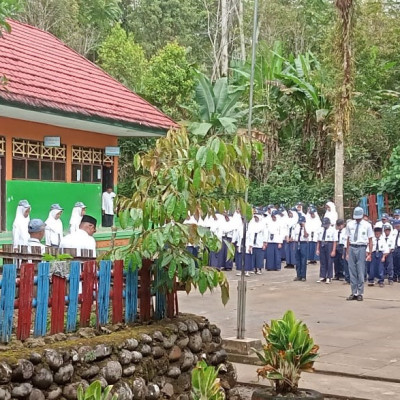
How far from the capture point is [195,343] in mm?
7805

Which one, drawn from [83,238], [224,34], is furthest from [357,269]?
[224,34]

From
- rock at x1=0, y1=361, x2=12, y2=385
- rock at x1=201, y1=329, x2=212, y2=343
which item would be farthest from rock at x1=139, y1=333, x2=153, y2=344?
rock at x1=0, y1=361, x2=12, y2=385

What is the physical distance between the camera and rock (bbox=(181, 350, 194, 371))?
758cm

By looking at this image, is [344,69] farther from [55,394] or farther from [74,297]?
[55,394]

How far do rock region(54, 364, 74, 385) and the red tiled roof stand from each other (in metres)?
8.04

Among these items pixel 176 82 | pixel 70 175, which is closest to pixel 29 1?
pixel 176 82

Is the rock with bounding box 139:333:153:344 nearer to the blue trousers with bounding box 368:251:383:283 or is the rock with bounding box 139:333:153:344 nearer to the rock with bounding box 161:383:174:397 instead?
the rock with bounding box 161:383:174:397

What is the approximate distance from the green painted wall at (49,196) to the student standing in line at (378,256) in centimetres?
659

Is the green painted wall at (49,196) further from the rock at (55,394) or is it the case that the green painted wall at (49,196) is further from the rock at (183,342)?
the rock at (55,394)

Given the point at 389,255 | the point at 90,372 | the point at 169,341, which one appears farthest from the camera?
the point at 389,255

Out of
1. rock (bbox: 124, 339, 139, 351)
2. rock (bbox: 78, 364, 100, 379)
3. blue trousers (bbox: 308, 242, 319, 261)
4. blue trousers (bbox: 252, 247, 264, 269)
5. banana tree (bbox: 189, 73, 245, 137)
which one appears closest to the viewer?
rock (bbox: 78, 364, 100, 379)

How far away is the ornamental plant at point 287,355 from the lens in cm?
689

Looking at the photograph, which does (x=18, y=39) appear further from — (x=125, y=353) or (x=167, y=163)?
(x=125, y=353)

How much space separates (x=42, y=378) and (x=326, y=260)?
13.4 metres
